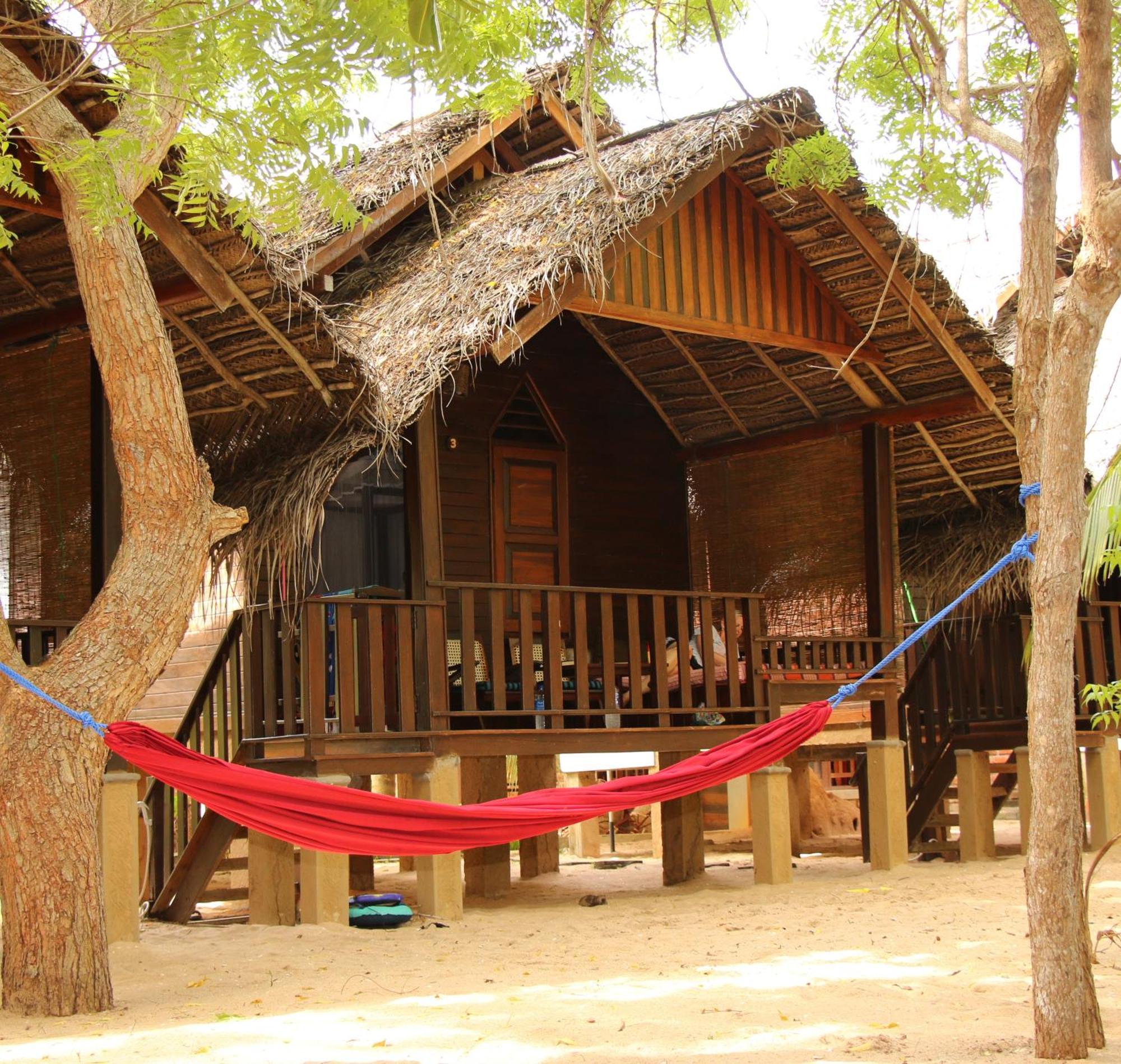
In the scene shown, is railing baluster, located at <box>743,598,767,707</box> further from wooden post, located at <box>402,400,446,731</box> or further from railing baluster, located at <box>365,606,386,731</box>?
railing baluster, located at <box>365,606,386,731</box>

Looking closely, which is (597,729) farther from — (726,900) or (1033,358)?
(1033,358)

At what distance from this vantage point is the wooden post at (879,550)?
315 inches

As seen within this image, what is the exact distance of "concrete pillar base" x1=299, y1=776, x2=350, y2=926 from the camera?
598 centimetres

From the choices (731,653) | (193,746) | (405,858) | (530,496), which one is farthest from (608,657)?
(405,858)

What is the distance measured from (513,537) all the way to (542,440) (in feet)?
2.20

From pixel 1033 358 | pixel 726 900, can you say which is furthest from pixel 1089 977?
pixel 726 900

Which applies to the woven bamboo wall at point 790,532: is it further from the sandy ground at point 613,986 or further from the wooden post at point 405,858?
the wooden post at point 405,858

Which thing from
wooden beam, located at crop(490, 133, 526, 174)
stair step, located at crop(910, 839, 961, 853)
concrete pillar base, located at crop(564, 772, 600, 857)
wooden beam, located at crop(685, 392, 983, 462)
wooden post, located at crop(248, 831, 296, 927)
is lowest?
concrete pillar base, located at crop(564, 772, 600, 857)

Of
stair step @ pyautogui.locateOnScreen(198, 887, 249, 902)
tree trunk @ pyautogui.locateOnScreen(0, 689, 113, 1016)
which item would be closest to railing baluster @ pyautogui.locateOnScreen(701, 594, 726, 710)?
stair step @ pyautogui.locateOnScreen(198, 887, 249, 902)

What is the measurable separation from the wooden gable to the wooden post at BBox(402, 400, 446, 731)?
3.77ft

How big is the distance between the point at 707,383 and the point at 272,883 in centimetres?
416

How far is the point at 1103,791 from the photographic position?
28.0 feet

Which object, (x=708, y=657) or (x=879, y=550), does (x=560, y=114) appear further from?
(x=708, y=657)

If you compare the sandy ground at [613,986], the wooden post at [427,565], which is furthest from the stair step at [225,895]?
the wooden post at [427,565]
